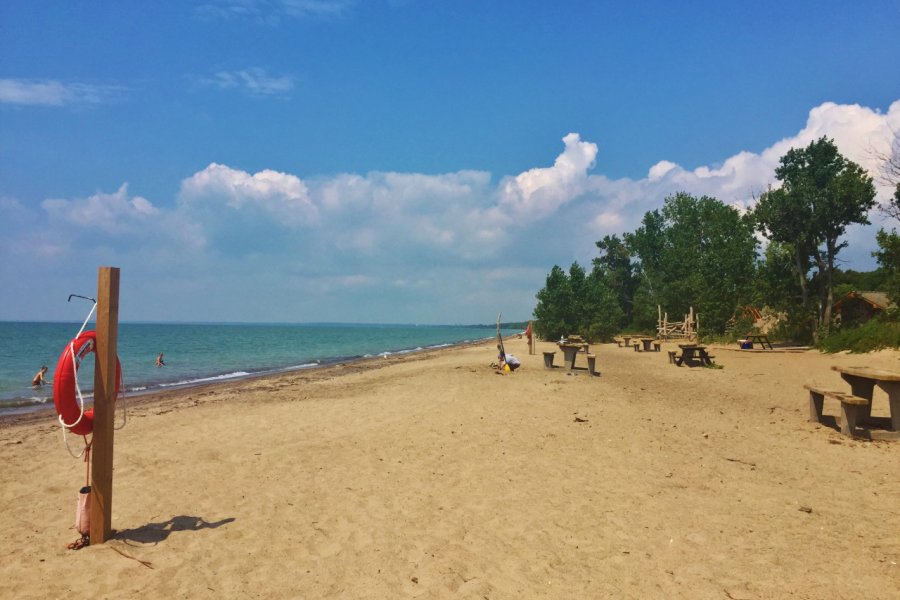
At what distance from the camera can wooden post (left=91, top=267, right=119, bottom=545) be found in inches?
194

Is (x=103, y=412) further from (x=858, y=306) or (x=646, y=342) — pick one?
(x=858, y=306)

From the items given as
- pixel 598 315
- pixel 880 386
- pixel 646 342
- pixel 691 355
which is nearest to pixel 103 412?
pixel 880 386

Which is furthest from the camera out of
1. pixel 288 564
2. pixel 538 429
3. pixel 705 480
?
pixel 538 429

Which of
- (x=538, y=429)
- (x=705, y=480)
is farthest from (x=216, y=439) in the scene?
(x=705, y=480)

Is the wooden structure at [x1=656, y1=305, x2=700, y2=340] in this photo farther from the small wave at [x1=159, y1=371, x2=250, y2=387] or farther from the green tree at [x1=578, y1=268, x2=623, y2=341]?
the small wave at [x1=159, y1=371, x2=250, y2=387]

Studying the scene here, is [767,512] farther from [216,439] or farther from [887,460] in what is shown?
[216,439]

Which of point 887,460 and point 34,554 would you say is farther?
point 887,460

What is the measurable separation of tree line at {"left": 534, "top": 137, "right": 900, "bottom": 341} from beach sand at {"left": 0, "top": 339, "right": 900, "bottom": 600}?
81.6ft

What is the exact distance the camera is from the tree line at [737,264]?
100 ft

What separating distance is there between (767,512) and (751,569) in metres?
1.57

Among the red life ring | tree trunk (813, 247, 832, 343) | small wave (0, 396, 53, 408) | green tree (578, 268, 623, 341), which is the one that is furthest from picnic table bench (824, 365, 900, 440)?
green tree (578, 268, 623, 341)

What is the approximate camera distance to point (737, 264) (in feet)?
142

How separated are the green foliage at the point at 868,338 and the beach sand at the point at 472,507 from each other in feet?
51.0

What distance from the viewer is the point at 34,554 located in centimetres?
486
